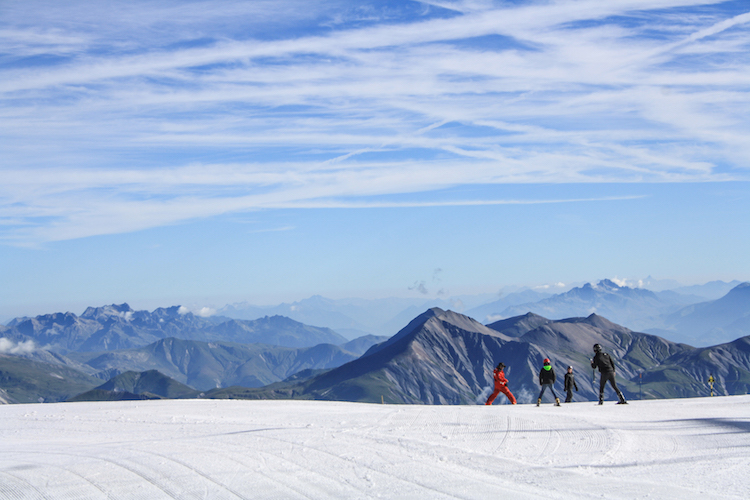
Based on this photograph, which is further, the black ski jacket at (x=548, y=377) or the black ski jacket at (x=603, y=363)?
the black ski jacket at (x=548, y=377)

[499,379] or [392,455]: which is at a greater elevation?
[392,455]

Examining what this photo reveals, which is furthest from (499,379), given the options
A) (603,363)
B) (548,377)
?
(603,363)

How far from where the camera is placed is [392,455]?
15227 millimetres

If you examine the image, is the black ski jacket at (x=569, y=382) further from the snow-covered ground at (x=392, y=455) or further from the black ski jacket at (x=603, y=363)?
the snow-covered ground at (x=392, y=455)

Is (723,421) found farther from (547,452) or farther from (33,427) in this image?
(33,427)

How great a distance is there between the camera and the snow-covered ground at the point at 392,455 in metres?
12.5

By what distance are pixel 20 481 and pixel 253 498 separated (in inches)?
221

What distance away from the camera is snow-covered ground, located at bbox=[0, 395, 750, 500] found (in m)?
12.5

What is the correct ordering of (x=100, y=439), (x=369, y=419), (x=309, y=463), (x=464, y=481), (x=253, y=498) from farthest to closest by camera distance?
(x=369, y=419)
(x=100, y=439)
(x=309, y=463)
(x=464, y=481)
(x=253, y=498)

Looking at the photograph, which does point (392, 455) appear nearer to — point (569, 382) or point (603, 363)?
point (603, 363)

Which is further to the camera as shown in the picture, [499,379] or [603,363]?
[499,379]

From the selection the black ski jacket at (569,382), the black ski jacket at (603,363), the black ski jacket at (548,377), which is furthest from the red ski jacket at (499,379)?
the black ski jacket at (603,363)

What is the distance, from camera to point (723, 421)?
755 inches

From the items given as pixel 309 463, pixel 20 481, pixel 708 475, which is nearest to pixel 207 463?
pixel 309 463
